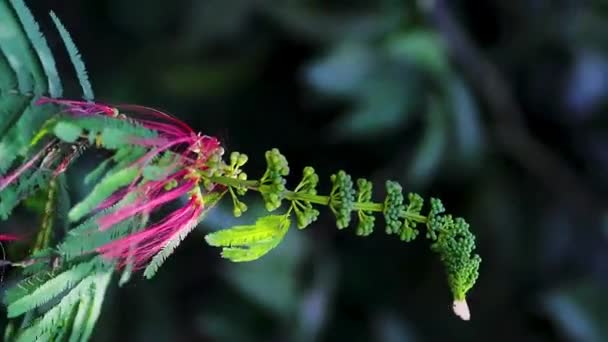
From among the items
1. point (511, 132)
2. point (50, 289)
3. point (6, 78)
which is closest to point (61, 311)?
point (50, 289)

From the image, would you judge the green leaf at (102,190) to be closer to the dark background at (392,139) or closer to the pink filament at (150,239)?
the pink filament at (150,239)

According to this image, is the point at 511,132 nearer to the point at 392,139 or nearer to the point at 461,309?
the point at 392,139

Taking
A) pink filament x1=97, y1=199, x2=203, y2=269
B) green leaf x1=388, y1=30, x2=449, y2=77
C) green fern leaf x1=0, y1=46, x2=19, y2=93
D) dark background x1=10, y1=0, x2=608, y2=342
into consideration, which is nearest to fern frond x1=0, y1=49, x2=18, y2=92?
green fern leaf x1=0, y1=46, x2=19, y2=93

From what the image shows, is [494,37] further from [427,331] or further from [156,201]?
[156,201]

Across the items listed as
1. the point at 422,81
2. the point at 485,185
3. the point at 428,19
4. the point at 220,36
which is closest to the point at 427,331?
the point at 485,185

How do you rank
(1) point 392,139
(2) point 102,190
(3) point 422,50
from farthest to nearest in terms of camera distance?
(1) point 392,139, (3) point 422,50, (2) point 102,190

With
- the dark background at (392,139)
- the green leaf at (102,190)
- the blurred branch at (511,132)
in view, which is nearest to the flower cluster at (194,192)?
the green leaf at (102,190)

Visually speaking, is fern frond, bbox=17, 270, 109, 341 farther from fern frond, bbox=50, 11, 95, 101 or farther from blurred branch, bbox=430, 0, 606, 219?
blurred branch, bbox=430, 0, 606, 219
